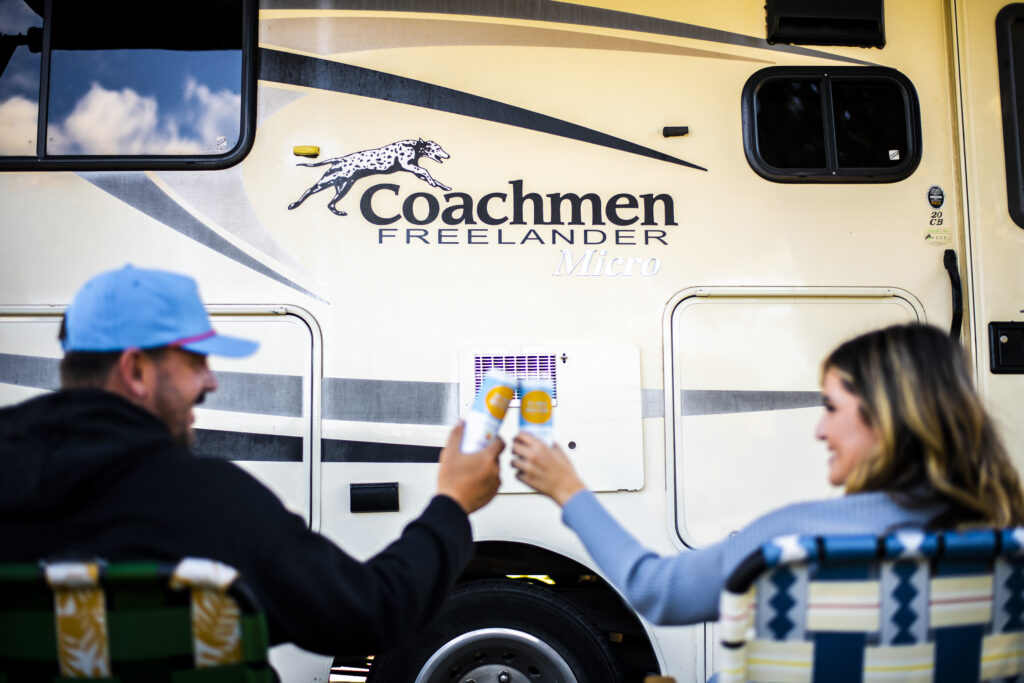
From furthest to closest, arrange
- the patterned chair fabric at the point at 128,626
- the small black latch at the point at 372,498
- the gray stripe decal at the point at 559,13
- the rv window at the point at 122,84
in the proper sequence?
the gray stripe decal at the point at 559,13
the rv window at the point at 122,84
the small black latch at the point at 372,498
the patterned chair fabric at the point at 128,626

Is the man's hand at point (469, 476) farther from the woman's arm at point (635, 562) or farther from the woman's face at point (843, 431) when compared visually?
the woman's face at point (843, 431)

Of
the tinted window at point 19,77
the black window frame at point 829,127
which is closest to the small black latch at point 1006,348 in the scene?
the black window frame at point 829,127

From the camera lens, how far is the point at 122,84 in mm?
2918

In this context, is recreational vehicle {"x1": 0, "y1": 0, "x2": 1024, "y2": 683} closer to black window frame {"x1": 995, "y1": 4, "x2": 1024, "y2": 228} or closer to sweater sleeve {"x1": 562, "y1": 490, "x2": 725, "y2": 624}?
black window frame {"x1": 995, "y1": 4, "x2": 1024, "y2": 228}

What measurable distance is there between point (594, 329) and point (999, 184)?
1.54 m

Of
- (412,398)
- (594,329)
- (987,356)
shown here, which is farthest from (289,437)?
(987,356)

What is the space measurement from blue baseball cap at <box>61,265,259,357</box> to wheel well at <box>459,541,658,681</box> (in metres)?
1.69

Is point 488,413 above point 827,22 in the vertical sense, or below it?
below

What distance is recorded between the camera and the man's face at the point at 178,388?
1.51 metres

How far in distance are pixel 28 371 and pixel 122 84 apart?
1031 mm

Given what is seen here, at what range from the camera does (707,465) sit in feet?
9.39

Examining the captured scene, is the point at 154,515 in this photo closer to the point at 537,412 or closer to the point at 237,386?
the point at 537,412

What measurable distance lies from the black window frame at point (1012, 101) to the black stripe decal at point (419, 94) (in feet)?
3.99

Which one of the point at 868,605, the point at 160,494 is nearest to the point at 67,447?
the point at 160,494
